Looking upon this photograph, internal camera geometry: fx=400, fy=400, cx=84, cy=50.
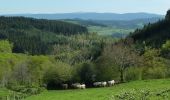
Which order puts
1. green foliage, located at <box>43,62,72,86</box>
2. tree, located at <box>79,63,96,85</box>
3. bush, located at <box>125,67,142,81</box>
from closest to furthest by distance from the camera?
tree, located at <box>79,63,96,85</box> < green foliage, located at <box>43,62,72,86</box> < bush, located at <box>125,67,142,81</box>

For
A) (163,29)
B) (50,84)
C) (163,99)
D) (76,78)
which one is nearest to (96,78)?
(76,78)

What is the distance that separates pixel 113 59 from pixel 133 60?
20.9 feet

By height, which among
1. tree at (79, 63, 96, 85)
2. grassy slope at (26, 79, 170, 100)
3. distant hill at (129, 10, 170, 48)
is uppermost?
grassy slope at (26, 79, 170, 100)

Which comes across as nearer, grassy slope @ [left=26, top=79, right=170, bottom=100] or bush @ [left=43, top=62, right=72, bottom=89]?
grassy slope @ [left=26, top=79, right=170, bottom=100]

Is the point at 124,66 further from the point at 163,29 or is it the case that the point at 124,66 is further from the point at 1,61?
the point at 163,29

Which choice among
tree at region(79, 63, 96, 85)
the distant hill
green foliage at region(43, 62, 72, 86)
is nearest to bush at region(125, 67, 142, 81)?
tree at region(79, 63, 96, 85)

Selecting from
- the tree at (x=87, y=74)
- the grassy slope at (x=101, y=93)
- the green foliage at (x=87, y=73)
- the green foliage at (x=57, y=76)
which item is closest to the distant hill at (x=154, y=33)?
the green foliage at (x=57, y=76)

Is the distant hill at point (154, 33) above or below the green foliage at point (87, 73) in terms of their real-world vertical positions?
below

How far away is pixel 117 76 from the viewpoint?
234ft

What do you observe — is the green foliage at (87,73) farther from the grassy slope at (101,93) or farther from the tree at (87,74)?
the grassy slope at (101,93)

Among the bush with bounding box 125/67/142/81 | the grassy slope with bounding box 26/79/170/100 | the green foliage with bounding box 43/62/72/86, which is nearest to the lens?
the grassy slope with bounding box 26/79/170/100

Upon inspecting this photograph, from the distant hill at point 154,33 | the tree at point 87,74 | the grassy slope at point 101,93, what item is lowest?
the distant hill at point 154,33

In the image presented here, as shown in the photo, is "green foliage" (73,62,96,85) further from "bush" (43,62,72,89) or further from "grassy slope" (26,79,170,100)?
"grassy slope" (26,79,170,100)

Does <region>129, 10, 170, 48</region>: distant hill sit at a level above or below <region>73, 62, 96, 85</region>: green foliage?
below
